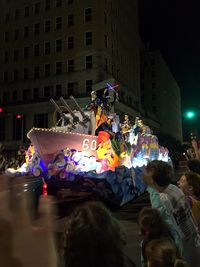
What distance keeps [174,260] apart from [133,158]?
1225 cm

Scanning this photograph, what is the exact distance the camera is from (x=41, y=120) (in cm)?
5300

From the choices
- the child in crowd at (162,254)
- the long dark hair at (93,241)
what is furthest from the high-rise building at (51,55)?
the long dark hair at (93,241)

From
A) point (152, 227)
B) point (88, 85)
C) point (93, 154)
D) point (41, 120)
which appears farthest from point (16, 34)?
point (152, 227)

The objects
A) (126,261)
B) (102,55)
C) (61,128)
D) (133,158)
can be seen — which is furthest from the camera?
(102,55)

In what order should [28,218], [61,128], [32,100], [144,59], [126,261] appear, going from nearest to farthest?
[126,261], [28,218], [61,128], [32,100], [144,59]

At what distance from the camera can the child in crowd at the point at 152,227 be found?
3281mm

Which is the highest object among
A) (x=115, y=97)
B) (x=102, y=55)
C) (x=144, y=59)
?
(x=144, y=59)

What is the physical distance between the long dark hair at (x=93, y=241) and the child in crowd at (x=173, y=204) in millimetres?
1685

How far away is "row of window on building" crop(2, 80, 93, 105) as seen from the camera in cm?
5162

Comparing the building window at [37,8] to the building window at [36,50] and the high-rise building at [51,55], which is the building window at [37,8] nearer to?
the high-rise building at [51,55]

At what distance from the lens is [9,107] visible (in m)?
55.9

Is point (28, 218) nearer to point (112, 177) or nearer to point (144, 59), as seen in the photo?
point (112, 177)

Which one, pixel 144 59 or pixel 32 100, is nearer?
pixel 32 100

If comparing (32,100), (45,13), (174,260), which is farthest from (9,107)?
(174,260)
